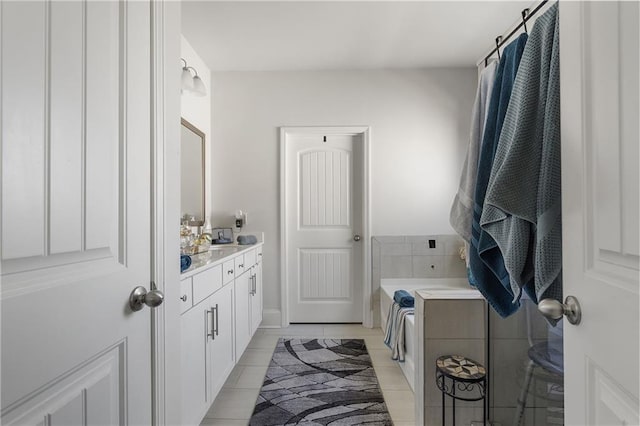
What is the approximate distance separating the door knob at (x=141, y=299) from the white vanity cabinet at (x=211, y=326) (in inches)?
24.5

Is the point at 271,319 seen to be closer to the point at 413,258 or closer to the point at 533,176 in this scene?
the point at 413,258

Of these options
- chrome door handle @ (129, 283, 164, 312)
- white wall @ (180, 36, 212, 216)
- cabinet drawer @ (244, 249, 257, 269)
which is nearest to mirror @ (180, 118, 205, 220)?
white wall @ (180, 36, 212, 216)

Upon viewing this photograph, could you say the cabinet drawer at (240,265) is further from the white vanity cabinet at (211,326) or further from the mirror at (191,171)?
the mirror at (191,171)

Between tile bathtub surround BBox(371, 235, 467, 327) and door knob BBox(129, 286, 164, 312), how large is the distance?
2.68 m

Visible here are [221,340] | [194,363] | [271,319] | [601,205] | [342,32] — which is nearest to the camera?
[601,205]

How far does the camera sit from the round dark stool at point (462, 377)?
1.31 metres

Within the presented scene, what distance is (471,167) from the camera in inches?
45.5

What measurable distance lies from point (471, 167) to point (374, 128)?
7.34 ft

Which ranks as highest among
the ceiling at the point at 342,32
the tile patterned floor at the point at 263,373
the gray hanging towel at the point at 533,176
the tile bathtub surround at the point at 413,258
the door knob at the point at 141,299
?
the ceiling at the point at 342,32

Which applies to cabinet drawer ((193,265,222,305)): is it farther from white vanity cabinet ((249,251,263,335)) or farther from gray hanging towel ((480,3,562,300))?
gray hanging towel ((480,3,562,300))

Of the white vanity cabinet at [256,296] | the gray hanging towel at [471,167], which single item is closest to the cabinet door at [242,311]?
the white vanity cabinet at [256,296]

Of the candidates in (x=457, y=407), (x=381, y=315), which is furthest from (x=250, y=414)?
(x=381, y=315)

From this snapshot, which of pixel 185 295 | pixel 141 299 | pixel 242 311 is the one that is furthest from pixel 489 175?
pixel 242 311

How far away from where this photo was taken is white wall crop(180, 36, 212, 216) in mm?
2674
